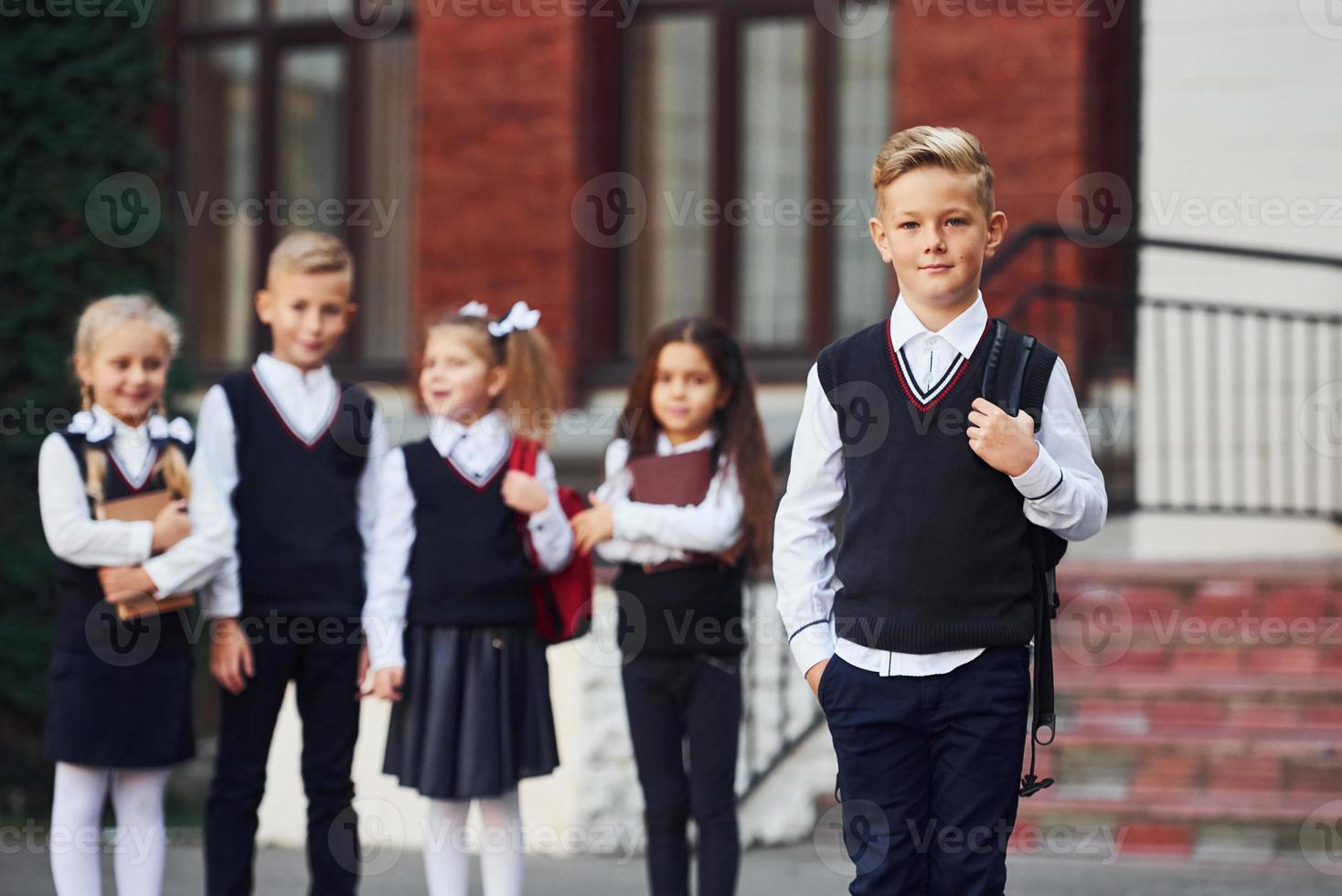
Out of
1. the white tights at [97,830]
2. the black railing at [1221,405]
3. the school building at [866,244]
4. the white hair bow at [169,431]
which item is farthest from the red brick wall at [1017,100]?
the white tights at [97,830]

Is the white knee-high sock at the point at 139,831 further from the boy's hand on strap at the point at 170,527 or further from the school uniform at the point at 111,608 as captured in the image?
the boy's hand on strap at the point at 170,527

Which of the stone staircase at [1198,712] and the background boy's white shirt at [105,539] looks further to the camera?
the stone staircase at [1198,712]

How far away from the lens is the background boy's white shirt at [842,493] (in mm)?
3359

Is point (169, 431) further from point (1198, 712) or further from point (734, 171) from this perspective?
point (734, 171)

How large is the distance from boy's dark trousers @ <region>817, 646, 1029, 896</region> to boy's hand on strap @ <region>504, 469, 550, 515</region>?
1.57m

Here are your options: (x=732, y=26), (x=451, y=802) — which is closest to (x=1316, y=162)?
(x=732, y=26)

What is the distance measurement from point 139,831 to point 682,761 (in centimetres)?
146

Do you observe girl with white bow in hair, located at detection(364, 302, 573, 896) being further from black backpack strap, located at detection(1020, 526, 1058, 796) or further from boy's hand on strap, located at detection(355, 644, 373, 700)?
black backpack strap, located at detection(1020, 526, 1058, 796)

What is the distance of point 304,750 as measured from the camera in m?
4.93

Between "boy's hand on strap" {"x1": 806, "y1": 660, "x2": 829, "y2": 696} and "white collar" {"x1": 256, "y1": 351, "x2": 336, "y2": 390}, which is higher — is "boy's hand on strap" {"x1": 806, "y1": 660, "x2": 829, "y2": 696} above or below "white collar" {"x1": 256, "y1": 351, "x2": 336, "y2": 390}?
below

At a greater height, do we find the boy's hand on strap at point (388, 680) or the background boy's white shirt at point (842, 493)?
the background boy's white shirt at point (842, 493)

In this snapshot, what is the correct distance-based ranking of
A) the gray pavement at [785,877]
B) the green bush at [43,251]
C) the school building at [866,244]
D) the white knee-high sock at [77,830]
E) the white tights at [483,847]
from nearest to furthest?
1. the white knee-high sock at [77,830]
2. the white tights at [483,847]
3. the gray pavement at [785,877]
4. the school building at [866,244]
5. the green bush at [43,251]

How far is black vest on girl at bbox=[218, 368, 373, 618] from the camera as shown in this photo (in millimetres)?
4898

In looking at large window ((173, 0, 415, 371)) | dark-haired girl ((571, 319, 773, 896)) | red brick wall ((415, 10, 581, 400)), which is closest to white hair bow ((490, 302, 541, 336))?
dark-haired girl ((571, 319, 773, 896))
